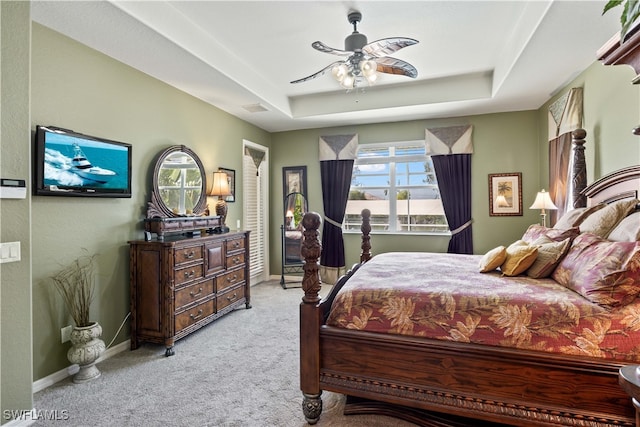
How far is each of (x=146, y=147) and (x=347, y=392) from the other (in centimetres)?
305

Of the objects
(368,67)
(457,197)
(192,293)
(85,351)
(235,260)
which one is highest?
(368,67)

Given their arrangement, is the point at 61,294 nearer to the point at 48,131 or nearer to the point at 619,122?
the point at 48,131

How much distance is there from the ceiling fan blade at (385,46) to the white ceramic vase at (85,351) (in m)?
3.19

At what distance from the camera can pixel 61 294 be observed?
253 centimetres

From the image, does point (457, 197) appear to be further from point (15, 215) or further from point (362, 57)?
point (15, 215)

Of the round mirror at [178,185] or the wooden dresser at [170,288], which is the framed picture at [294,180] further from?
the wooden dresser at [170,288]

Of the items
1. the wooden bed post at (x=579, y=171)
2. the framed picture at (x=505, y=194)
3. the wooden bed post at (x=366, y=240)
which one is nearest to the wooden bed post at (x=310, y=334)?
the wooden bed post at (x=366, y=240)

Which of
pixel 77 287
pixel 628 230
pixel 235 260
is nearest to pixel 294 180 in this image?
pixel 235 260

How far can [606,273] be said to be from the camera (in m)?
1.59

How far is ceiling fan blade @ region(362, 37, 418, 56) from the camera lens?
2393mm

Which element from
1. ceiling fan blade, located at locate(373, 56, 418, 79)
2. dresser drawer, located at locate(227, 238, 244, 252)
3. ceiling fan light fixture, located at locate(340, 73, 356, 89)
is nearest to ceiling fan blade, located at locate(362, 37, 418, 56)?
ceiling fan blade, located at locate(373, 56, 418, 79)

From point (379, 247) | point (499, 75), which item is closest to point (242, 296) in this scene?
point (379, 247)

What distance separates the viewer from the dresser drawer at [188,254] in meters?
2.98

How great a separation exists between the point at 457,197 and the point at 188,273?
13.2 feet
